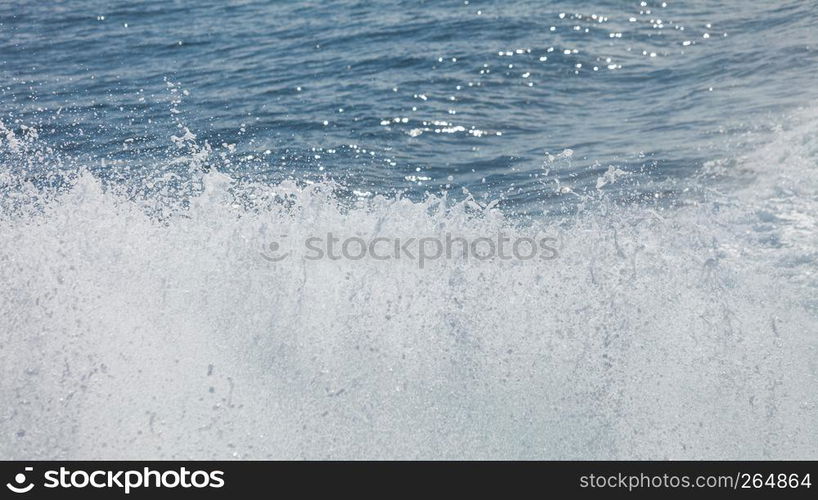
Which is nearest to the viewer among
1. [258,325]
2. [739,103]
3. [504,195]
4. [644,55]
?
[258,325]

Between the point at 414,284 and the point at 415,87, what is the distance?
17.1 feet

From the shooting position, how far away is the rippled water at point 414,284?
506 cm

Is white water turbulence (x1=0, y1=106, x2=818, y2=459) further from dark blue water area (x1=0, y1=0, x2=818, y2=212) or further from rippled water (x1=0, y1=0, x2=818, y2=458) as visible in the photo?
dark blue water area (x1=0, y1=0, x2=818, y2=212)

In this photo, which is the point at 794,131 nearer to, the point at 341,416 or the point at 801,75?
the point at 801,75

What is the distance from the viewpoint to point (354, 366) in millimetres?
5305

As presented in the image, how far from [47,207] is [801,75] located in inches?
327

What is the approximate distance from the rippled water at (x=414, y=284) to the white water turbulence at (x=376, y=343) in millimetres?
16

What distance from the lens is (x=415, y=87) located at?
10508mm

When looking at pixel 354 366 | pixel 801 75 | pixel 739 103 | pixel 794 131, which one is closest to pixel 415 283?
pixel 354 366

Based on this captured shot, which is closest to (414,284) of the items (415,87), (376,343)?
(376,343)

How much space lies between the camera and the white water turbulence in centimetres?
500
